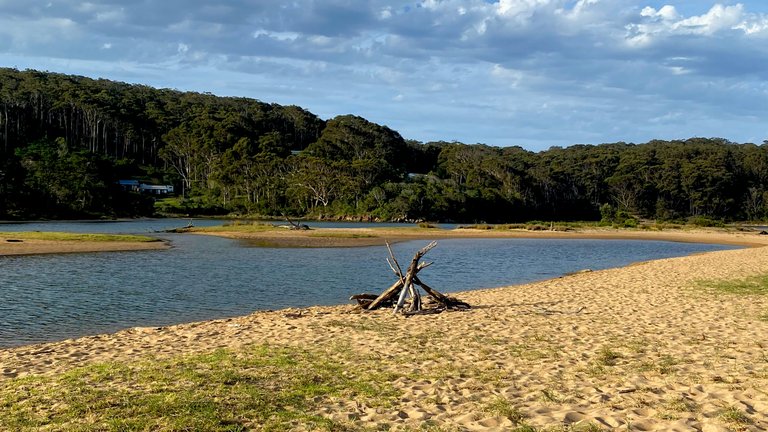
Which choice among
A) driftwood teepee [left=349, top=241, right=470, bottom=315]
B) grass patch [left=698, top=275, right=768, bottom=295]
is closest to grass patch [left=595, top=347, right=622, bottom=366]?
driftwood teepee [left=349, top=241, right=470, bottom=315]

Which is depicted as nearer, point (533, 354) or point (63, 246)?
point (533, 354)

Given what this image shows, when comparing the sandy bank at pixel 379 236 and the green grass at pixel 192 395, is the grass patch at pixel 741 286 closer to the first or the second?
the green grass at pixel 192 395

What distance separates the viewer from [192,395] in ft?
26.7

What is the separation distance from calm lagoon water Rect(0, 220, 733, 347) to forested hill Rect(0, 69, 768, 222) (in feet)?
204

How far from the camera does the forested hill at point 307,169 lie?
10919 cm

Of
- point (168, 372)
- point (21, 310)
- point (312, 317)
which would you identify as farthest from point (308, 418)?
point (21, 310)

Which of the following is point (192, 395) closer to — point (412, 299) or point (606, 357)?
point (606, 357)

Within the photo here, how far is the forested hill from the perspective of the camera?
358 feet

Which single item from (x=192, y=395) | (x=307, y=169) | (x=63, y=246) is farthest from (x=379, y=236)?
(x=307, y=169)

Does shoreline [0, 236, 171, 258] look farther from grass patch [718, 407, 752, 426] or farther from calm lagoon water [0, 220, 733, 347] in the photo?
grass patch [718, 407, 752, 426]

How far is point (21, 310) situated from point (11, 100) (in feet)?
454

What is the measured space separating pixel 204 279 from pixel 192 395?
1890 centimetres

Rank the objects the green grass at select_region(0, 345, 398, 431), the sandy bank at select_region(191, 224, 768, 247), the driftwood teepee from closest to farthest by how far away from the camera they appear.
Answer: the green grass at select_region(0, 345, 398, 431), the driftwood teepee, the sandy bank at select_region(191, 224, 768, 247)

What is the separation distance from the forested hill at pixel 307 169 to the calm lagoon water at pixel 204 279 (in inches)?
2444
